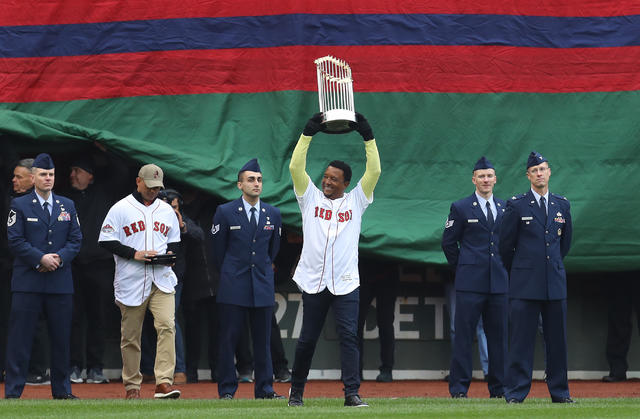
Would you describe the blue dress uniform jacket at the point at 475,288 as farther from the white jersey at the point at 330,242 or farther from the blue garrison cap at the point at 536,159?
the white jersey at the point at 330,242

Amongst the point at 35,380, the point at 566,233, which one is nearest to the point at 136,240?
the point at 35,380

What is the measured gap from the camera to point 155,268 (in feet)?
30.9

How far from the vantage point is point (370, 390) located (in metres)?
10.8

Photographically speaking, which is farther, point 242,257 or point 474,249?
point 474,249

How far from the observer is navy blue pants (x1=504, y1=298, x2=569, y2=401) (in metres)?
8.77

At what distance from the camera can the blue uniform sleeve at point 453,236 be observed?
392 inches

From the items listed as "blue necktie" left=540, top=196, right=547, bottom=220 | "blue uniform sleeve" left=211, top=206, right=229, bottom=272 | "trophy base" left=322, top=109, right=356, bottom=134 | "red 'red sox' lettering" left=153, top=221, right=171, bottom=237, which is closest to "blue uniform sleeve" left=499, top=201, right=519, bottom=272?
"blue necktie" left=540, top=196, right=547, bottom=220

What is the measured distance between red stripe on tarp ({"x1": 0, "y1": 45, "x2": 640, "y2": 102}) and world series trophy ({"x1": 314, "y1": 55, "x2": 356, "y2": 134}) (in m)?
0.49

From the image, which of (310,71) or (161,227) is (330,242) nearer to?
(161,227)

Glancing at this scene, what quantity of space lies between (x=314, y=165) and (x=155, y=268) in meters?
2.38

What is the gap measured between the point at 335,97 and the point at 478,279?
69.3 inches

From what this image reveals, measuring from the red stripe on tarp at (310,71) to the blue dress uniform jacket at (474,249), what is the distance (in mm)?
1760

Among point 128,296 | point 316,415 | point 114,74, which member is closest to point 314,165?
point 114,74

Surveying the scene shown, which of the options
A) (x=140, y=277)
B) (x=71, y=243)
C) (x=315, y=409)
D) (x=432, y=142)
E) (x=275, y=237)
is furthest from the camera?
(x=432, y=142)
